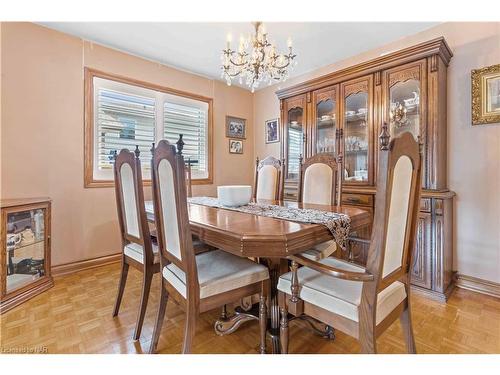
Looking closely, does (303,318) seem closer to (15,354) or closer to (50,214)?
(15,354)

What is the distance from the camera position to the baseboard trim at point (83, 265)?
2525 millimetres

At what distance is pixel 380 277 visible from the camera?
3.15 ft

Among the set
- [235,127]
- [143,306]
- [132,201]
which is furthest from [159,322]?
[235,127]

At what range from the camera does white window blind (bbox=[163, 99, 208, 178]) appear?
3324mm

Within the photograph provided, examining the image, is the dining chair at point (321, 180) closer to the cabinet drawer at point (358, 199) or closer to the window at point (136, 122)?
the cabinet drawer at point (358, 199)

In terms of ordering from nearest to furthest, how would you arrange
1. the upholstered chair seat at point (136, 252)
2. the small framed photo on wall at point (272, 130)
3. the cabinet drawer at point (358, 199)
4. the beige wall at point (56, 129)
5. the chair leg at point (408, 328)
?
1. the chair leg at point (408, 328)
2. the upholstered chair seat at point (136, 252)
3. the beige wall at point (56, 129)
4. the cabinet drawer at point (358, 199)
5. the small framed photo on wall at point (272, 130)

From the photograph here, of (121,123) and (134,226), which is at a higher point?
(121,123)

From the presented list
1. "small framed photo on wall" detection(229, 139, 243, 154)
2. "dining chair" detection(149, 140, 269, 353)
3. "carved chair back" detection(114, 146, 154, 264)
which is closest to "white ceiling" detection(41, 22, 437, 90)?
"small framed photo on wall" detection(229, 139, 243, 154)

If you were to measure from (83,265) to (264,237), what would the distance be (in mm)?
2493

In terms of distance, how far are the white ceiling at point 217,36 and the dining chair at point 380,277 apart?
6.44 ft

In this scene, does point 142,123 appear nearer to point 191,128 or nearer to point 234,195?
point 191,128
